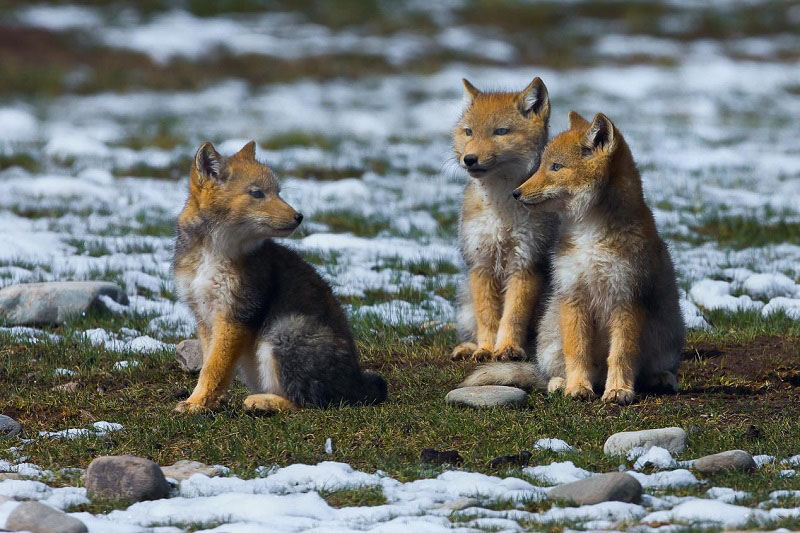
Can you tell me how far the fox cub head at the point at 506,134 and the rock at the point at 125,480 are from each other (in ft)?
14.1

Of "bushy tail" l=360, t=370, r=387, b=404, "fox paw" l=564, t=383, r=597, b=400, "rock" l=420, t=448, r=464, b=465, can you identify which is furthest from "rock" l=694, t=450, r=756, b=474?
"bushy tail" l=360, t=370, r=387, b=404

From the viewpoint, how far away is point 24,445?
6.95m

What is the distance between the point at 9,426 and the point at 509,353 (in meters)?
3.94

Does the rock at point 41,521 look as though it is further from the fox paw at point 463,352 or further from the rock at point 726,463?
the fox paw at point 463,352

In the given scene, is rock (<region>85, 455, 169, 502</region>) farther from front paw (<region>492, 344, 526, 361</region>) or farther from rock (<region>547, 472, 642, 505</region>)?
front paw (<region>492, 344, 526, 361</region>)

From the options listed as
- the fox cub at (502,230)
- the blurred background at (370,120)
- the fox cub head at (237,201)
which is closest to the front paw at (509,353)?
the fox cub at (502,230)

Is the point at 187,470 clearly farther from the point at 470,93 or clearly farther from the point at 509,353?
the point at 470,93

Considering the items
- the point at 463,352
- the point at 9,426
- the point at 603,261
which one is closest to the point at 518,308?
the point at 463,352

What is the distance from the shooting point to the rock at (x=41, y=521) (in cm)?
525

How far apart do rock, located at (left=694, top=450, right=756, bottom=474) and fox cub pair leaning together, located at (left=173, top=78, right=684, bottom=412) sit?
1.59 m

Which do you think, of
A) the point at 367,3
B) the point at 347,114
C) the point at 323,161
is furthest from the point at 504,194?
the point at 367,3

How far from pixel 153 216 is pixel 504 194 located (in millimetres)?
7423

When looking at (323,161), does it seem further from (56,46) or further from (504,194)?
(56,46)

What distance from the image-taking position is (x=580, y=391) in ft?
26.0
